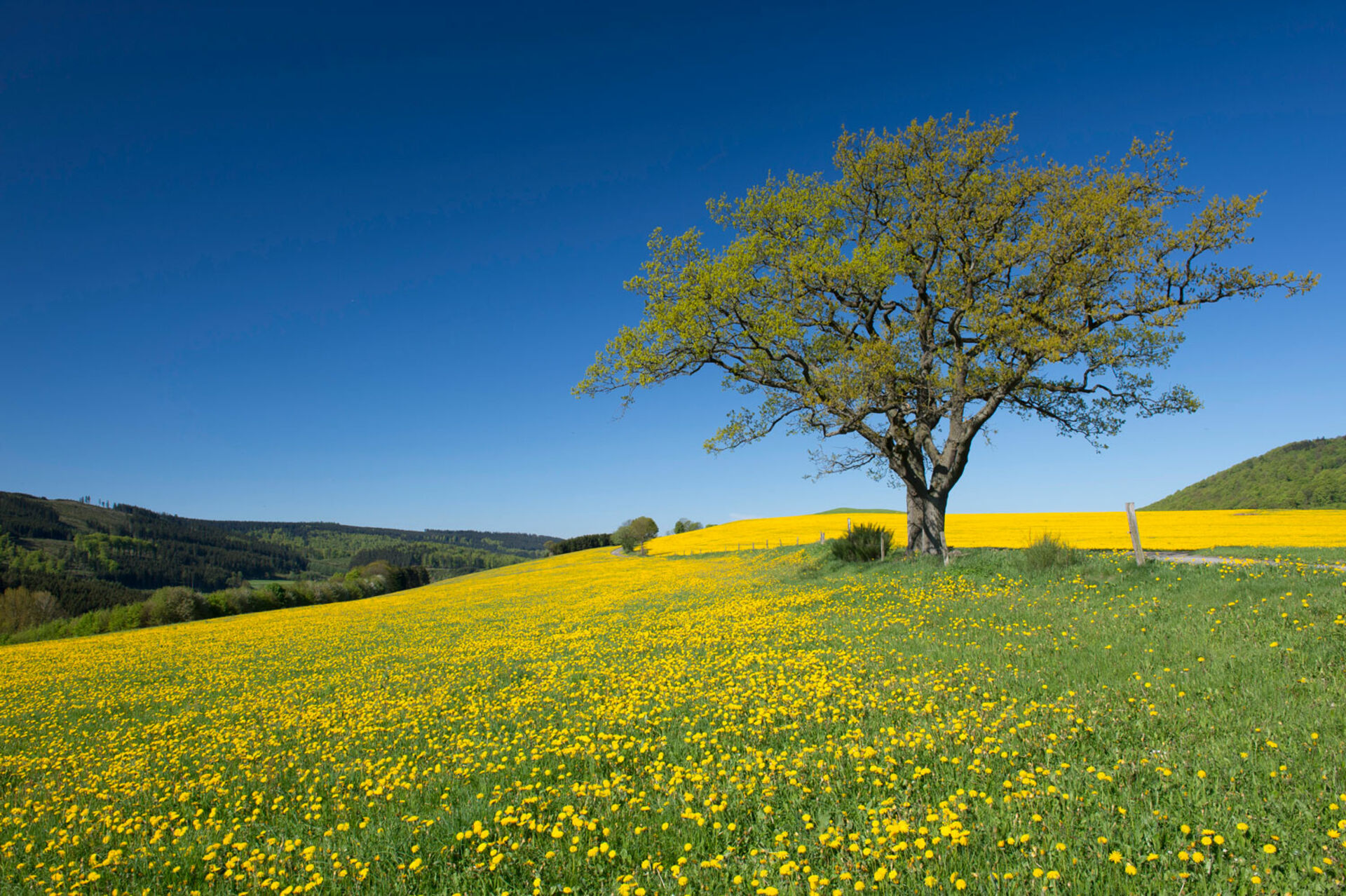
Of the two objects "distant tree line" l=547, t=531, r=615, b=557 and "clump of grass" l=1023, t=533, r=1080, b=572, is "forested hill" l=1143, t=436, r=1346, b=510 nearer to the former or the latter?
"clump of grass" l=1023, t=533, r=1080, b=572

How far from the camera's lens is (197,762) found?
855 cm

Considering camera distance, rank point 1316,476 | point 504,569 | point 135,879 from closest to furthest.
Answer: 1. point 135,879
2. point 1316,476
3. point 504,569

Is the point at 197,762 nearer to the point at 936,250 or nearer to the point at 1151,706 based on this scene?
the point at 1151,706

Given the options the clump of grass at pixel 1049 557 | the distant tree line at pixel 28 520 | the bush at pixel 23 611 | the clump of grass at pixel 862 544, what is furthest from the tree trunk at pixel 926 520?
the distant tree line at pixel 28 520

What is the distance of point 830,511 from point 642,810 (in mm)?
90528

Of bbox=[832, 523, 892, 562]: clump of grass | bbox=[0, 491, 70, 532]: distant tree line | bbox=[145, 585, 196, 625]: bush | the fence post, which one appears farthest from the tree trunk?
bbox=[0, 491, 70, 532]: distant tree line

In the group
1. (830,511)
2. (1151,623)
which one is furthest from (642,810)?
(830,511)

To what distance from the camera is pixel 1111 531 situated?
133 ft

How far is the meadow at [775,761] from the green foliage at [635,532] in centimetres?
5912

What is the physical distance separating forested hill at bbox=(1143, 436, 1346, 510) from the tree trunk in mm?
49040

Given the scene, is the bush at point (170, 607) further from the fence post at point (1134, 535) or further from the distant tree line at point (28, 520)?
the distant tree line at point (28, 520)

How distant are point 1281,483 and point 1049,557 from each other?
205 ft

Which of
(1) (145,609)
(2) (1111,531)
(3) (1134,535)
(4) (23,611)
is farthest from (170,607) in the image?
(2) (1111,531)

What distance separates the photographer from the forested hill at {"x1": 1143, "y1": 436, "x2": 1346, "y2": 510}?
5056 centimetres
